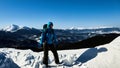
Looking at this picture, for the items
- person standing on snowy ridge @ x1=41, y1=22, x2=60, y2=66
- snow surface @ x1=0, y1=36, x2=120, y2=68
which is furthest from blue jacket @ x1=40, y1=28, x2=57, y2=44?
snow surface @ x1=0, y1=36, x2=120, y2=68

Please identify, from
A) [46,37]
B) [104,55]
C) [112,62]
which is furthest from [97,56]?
[46,37]

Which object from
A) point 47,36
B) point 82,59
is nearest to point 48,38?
point 47,36

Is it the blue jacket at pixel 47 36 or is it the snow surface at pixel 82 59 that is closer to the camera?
the snow surface at pixel 82 59

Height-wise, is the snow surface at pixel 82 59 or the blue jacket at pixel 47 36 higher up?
the blue jacket at pixel 47 36

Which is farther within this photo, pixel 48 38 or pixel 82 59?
pixel 82 59

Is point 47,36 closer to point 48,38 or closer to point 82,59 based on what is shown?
point 48,38

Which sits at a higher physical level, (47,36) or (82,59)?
(47,36)

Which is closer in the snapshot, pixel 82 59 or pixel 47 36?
pixel 47 36

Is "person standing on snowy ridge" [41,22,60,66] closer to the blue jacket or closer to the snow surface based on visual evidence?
the blue jacket

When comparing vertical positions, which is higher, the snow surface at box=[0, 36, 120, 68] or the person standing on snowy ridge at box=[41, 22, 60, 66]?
the person standing on snowy ridge at box=[41, 22, 60, 66]

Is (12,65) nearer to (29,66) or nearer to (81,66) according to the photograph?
(29,66)

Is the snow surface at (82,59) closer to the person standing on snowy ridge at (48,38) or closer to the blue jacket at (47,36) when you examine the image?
the person standing on snowy ridge at (48,38)

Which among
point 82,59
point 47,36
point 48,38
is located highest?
point 47,36

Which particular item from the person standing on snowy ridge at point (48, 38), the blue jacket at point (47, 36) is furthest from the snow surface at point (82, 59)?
the blue jacket at point (47, 36)
